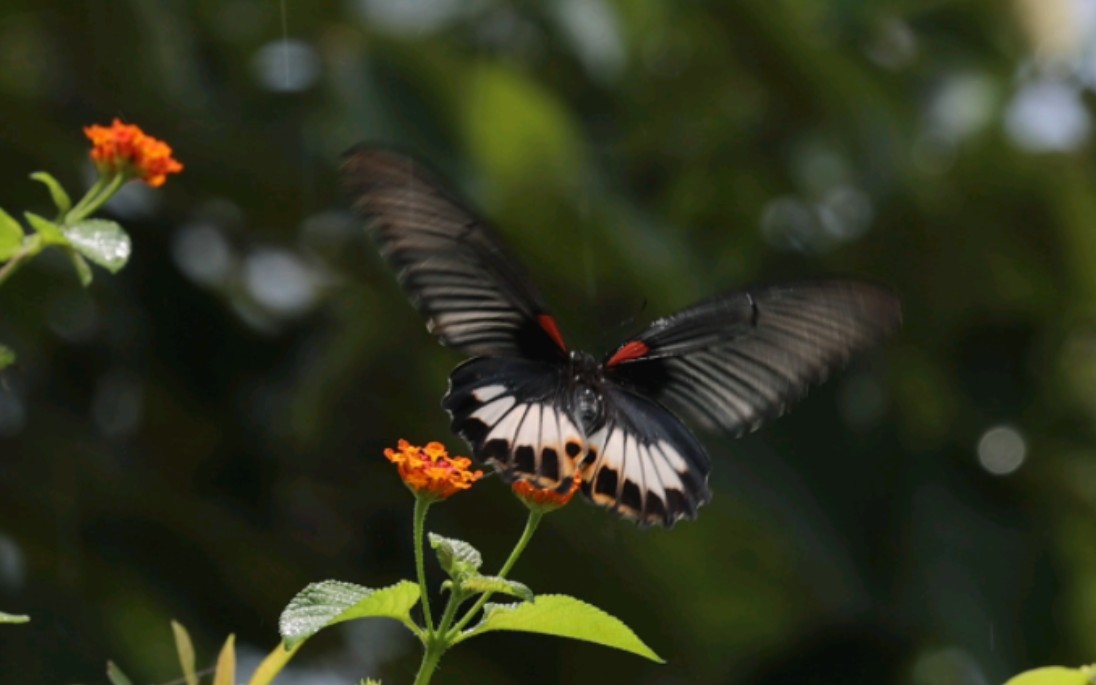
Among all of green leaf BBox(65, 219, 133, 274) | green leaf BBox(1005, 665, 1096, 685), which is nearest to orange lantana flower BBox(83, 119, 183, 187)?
green leaf BBox(65, 219, 133, 274)

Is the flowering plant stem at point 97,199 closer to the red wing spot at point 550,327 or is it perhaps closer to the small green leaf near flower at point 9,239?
the small green leaf near flower at point 9,239

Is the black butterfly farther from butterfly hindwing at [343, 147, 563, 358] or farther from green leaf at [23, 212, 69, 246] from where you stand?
green leaf at [23, 212, 69, 246]

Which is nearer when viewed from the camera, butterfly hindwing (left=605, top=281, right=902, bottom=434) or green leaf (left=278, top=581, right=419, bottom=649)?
green leaf (left=278, top=581, right=419, bottom=649)

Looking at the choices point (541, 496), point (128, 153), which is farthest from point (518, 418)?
point (128, 153)

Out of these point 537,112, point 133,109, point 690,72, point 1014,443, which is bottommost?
point 1014,443

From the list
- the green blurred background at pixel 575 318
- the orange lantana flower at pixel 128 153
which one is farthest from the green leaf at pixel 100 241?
the green blurred background at pixel 575 318

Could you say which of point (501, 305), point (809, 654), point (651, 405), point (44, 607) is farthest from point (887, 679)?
point (501, 305)

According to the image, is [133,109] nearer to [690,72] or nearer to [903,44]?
[690,72]
